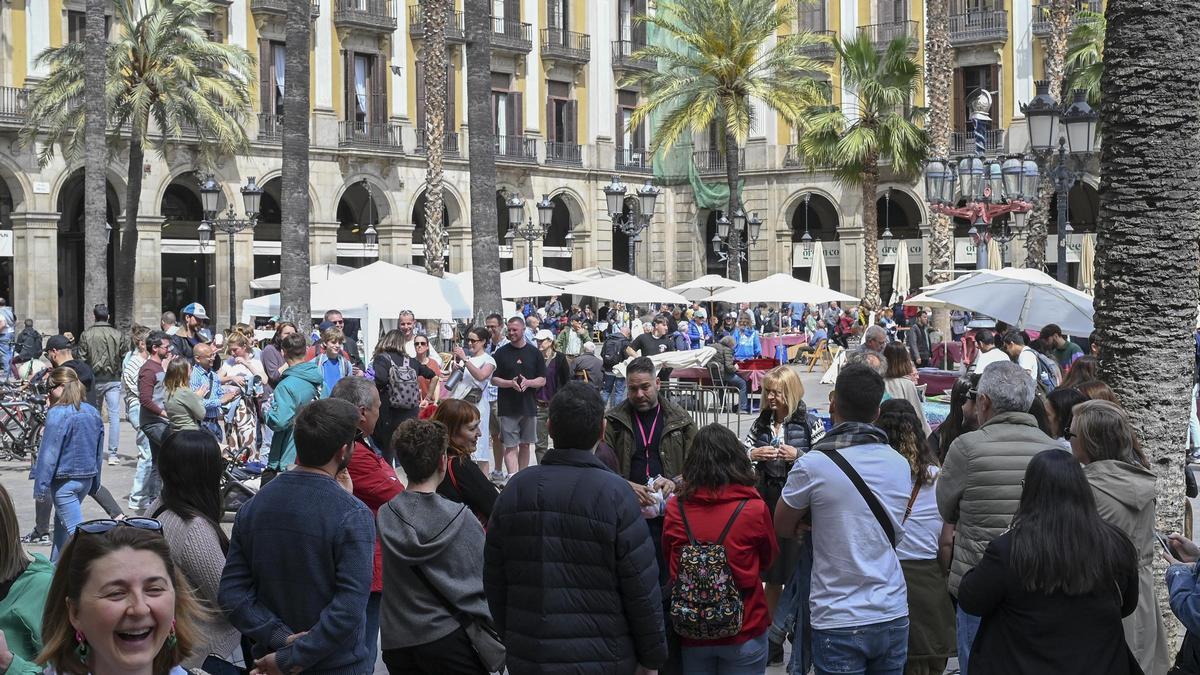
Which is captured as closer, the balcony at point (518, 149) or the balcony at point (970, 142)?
the balcony at point (970, 142)

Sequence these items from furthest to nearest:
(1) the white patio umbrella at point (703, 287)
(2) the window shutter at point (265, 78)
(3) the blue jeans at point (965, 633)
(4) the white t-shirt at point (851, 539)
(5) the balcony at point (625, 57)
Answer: (5) the balcony at point (625, 57), (2) the window shutter at point (265, 78), (1) the white patio umbrella at point (703, 287), (3) the blue jeans at point (965, 633), (4) the white t-shirt at point (851, 539)

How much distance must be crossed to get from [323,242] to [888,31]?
61.2 ft

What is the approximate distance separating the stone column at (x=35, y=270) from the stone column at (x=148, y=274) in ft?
7.30

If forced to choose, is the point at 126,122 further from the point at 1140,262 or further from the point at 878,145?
the point at 1140,262

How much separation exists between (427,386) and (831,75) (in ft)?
103

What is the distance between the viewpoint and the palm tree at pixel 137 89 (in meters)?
29.5

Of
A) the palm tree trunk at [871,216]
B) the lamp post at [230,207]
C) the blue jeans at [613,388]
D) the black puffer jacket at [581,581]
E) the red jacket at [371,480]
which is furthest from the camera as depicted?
the palm tree trunk at [871,216]

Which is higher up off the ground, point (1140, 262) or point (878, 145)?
point (878, 145)

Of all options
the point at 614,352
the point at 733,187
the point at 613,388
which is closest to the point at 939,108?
the point at 733,187

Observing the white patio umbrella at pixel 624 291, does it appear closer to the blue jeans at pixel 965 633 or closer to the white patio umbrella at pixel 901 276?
the white patio umbrella at pixel 901 276

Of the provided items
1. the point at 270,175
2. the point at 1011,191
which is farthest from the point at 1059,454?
the point at 270,175

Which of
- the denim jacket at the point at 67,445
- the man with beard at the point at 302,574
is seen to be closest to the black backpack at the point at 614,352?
the denim jacket at the point at 67,445

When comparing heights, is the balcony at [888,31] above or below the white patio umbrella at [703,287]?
above

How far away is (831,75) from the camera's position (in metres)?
42.5
